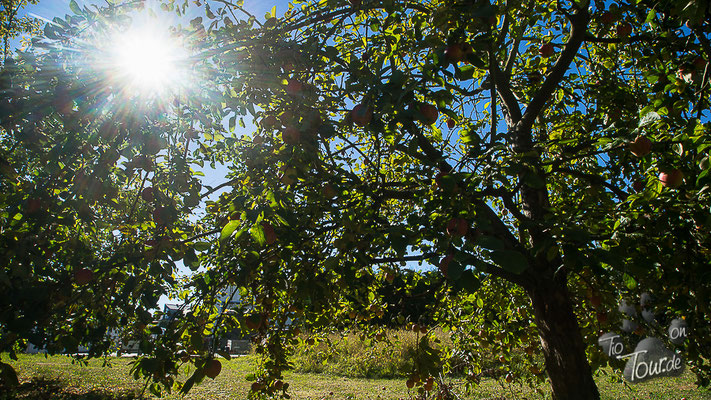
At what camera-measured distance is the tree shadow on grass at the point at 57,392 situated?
678 centimetres

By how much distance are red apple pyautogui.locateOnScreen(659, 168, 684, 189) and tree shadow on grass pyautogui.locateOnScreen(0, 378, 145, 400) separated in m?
7.51

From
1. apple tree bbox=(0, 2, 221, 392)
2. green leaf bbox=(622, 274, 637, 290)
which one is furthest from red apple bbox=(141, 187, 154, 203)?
green leaf bbox=(622, 274, 637, 290)

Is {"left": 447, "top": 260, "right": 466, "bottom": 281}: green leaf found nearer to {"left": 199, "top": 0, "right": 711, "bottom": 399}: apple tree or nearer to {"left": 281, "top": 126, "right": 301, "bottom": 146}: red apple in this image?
{"left": 199, "top": 0, "right": 711, "bottom": 399}: apple tree

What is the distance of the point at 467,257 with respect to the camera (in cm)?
134

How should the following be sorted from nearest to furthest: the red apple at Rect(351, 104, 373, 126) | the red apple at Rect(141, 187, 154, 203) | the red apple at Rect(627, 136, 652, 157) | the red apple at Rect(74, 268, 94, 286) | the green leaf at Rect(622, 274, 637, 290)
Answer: the green leaf at Rect(622, 274, 637, 290) < the red apple at Rect(351, 104, 373, 126) < the red apple at Rect(627, 136, 652, 157) < the red apple at Rect(74, 268, 94, 286) < the red apple at Rect(141, 187, 154, 203)

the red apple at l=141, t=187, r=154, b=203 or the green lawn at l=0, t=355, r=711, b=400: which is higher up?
the red apple at l=141, t=187, r=154, b=203

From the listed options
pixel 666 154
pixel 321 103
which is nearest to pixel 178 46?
pixel 321 103

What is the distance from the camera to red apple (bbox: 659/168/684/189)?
2357 mm

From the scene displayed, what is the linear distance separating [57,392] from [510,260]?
9367 mm

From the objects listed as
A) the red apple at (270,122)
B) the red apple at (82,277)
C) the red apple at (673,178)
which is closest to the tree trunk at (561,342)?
the red apple at (673,178)

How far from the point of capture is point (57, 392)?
24.4ft

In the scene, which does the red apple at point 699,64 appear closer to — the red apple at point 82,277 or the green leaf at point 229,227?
the green leaf at point 229,227

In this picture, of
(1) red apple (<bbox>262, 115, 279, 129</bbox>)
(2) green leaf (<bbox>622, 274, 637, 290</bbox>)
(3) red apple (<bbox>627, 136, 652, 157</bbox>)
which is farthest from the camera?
(1) red apple (<bbox>262, 115, 279, 129</bbox>)

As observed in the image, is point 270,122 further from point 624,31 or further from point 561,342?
point 624,31
